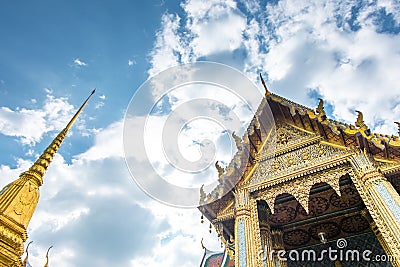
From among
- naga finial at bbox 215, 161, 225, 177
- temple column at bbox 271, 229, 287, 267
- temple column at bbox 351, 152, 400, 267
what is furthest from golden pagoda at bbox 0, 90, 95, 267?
temple column at bbox 351, 152, 400, 267

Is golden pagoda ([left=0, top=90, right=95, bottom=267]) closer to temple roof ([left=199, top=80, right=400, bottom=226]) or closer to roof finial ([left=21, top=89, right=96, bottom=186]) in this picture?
roof finial ([left=21, top=89, right=96, bottom=186])

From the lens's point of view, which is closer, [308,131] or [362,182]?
[362,182]

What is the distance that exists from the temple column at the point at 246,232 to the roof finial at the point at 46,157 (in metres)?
4.21

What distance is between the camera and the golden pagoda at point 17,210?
435 centimetres

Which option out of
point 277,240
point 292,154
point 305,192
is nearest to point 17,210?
point 305,192

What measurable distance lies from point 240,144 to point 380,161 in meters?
3.38

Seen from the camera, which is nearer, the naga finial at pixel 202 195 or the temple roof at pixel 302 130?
the temple roof at pixel 302 130

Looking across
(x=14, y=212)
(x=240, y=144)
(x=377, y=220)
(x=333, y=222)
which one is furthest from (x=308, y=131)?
(x=14, y=212)

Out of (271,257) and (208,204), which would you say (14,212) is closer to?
(208,204)

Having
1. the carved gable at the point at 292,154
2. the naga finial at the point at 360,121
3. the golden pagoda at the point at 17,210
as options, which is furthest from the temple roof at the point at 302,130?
the golden pagoda at the point at 17,210

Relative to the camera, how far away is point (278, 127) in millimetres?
8828

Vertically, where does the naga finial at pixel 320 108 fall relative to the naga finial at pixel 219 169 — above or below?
above

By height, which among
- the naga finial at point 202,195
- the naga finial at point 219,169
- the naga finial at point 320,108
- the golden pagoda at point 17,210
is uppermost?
the naga finial at point 320,108

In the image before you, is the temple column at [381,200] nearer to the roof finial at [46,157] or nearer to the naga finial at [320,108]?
the naga finial at [320,108]
